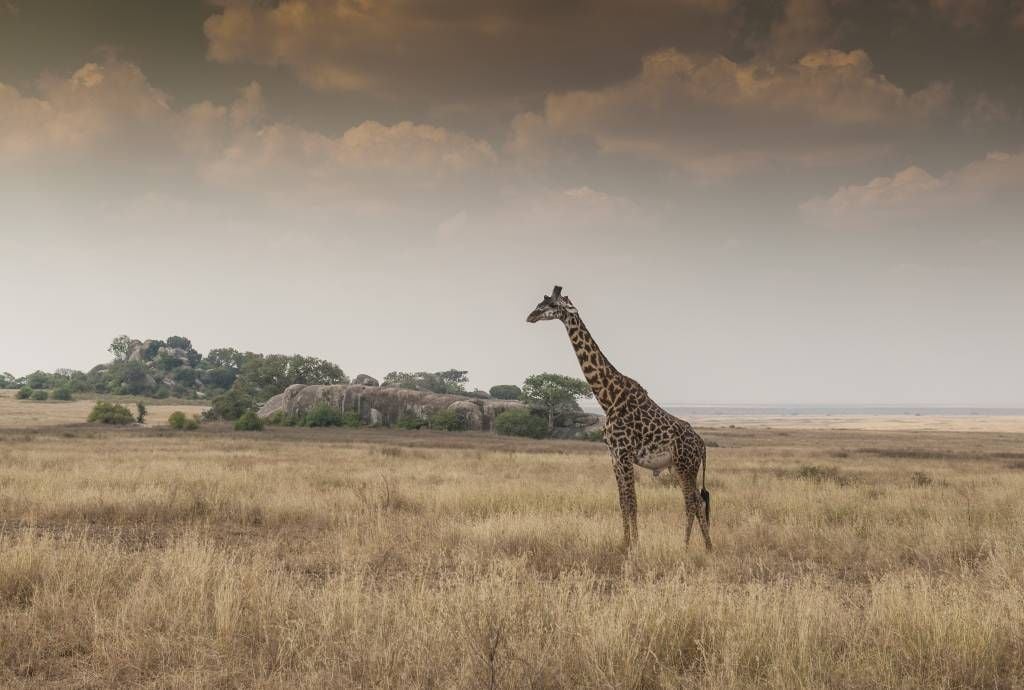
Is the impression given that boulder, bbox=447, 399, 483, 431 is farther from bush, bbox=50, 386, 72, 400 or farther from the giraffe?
bush, bbox=50, 386, 72, 400

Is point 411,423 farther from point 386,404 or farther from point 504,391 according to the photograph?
point 504,391

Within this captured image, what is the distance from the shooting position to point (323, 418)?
210ft

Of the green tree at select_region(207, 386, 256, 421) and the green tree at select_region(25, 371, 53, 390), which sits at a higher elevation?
the green tree at select_region(25, 371, 53, 390)

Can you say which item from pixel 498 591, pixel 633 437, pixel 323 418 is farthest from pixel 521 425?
pixel 498 591

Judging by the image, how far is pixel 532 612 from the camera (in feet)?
20.7

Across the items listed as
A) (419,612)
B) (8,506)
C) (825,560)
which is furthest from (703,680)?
(8,506)

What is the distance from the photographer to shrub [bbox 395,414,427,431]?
65125mm

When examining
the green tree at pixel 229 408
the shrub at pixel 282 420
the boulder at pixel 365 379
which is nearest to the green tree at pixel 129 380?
the boulder at pixel 365 379

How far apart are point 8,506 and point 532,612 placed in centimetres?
1293

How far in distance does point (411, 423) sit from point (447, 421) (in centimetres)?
356

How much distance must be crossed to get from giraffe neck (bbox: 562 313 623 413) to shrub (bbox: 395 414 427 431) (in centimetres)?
5455

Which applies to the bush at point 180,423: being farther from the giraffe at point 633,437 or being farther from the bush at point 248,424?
the giraffe at point 633,437

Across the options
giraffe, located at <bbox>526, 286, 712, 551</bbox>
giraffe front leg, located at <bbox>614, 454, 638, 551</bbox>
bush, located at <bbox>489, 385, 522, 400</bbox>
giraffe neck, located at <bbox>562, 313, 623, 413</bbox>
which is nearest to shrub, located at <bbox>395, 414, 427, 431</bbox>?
giraffe neck, located at <bbox>562, 313, 623, 413</bbox>

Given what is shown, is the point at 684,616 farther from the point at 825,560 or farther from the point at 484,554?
the point at 825,560
